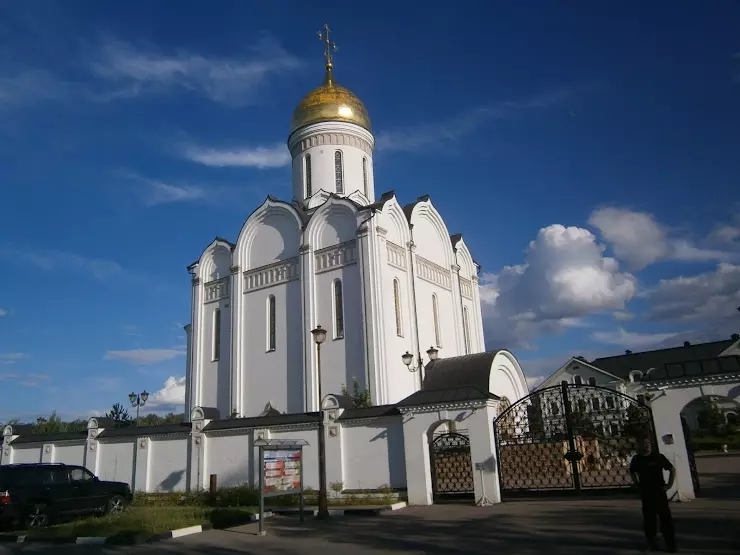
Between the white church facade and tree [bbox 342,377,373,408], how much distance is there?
9.1 inches

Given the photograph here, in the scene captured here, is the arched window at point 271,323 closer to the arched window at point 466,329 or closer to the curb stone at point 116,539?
the arched window at point 466,329

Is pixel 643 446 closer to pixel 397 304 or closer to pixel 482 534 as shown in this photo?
pixel 482 534

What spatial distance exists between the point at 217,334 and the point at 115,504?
1224 centimetres

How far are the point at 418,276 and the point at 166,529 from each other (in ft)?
51.6

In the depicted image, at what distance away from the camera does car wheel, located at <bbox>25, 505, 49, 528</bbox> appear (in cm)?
1302

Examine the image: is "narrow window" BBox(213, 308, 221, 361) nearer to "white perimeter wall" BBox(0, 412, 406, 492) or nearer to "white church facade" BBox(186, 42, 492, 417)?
"white church facade" BBox(186, 42, 492, 417)

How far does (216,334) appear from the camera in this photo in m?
27.0

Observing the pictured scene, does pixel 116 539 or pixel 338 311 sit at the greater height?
pixel 338 311

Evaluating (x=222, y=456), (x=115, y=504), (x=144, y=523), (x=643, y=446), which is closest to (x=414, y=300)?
(x=222, y=456)

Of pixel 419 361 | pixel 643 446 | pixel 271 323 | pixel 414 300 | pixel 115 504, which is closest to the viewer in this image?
pixel 643 446

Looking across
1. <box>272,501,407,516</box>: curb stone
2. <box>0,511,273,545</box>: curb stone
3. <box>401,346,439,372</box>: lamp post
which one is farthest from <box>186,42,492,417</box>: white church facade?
<box>0,511,273,545</box>: curb stone

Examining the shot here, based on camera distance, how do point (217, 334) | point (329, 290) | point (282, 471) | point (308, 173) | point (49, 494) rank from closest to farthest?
point (282, 471)
point (49, 494)
point (329, 290)
point (217, 334)
point (308, 173)

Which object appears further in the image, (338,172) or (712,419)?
(712,419)

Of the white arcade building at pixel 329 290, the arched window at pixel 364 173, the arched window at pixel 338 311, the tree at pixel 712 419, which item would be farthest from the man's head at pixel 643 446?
the tree at pixel 712 419
